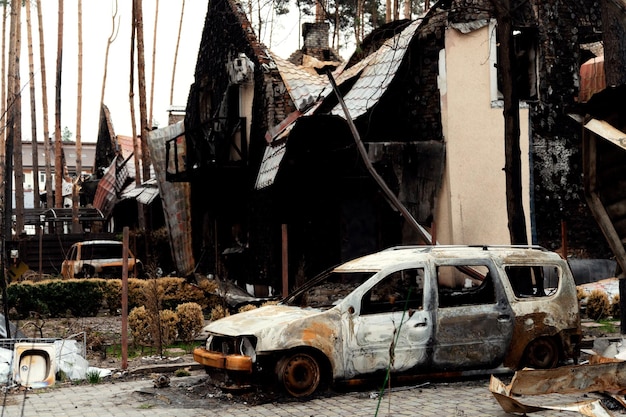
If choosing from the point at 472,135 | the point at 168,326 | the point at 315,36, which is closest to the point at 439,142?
the point at 472,135

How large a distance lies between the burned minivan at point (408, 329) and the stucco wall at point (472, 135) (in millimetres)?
6472

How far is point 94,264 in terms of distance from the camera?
24938 millimetres

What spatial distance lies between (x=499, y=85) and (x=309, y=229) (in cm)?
564

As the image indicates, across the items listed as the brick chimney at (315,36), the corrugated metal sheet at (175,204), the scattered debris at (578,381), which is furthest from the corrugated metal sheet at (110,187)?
the scattered debris at (578,381)

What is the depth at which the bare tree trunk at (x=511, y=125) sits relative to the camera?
13359 mm

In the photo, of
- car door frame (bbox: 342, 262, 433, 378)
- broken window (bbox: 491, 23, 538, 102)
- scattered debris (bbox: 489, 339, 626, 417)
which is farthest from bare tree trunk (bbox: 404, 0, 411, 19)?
scattered debris (bbox: 489, 339, 626, 417)

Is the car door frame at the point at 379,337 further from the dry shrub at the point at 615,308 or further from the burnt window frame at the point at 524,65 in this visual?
the burnt window frame at the point at 524,65

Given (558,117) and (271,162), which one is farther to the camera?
(271,162)

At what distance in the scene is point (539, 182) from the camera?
1761 centimetres

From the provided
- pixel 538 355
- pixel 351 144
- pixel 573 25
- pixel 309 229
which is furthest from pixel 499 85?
pixel 538 355

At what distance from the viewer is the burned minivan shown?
9.07m

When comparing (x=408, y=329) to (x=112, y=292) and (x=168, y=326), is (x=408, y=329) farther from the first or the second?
(x=112, y=292)

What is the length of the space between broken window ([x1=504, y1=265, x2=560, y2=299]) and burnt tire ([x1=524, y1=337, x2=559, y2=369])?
563 mm

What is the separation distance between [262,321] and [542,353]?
341 cm
